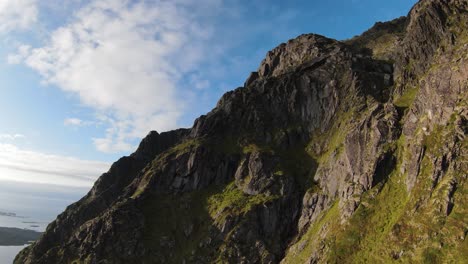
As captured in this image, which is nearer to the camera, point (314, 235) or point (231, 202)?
point (314, 235)

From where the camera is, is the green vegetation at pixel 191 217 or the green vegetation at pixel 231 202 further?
the green vegetation at pixel 231 202

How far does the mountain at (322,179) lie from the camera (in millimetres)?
102000

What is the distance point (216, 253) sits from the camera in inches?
5468

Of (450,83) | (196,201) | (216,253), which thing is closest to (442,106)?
(450,83)

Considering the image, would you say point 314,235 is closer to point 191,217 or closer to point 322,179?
point 322,179

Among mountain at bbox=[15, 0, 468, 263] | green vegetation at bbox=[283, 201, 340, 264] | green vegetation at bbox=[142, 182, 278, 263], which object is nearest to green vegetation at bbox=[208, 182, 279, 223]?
green vegetation at bbox=[142, 182, 278, 263]

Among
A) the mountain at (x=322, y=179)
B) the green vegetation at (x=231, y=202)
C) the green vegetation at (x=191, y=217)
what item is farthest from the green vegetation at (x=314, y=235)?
the green vegetation at (x=191, y=217)

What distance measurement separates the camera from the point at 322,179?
151 metres

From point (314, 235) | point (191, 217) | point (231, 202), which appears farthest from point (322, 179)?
point (191, 217)

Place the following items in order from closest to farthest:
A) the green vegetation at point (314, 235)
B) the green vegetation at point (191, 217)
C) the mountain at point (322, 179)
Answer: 1. the mountain at point (322, 179)
2. the green vegetation at point (314, 235)
3. the green vegetation at point (191, 217)

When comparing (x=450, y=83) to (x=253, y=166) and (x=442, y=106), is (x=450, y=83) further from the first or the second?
(x=253, y=166)

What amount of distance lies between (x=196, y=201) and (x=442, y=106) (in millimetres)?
103969

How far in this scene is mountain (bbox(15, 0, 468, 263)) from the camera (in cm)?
10200

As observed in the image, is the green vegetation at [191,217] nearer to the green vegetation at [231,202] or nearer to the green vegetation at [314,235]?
the green vegetation at [231,202]
